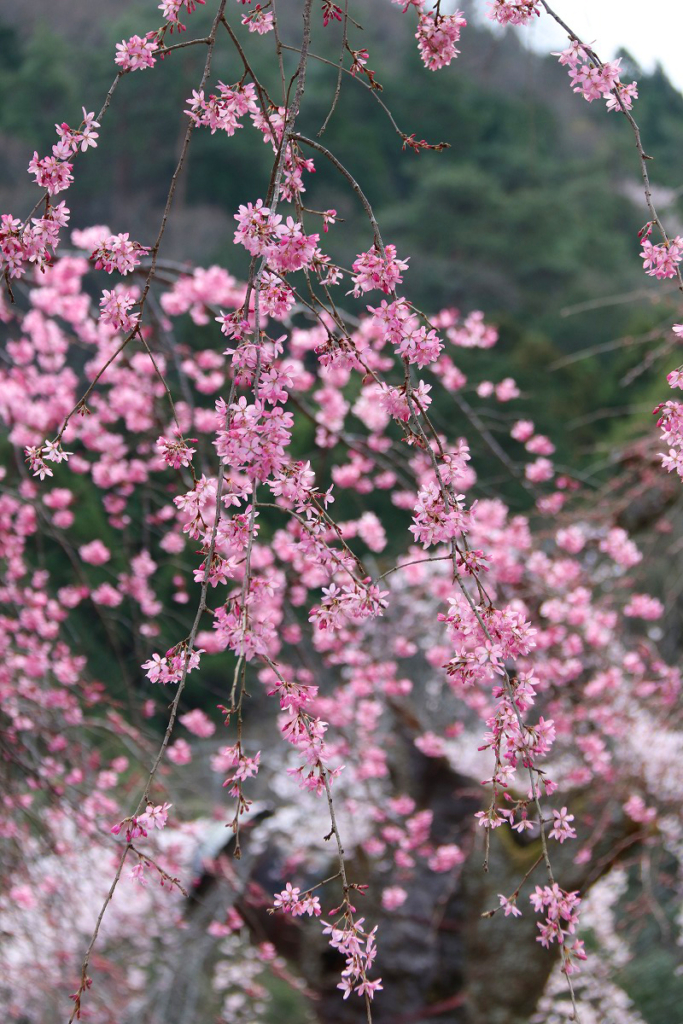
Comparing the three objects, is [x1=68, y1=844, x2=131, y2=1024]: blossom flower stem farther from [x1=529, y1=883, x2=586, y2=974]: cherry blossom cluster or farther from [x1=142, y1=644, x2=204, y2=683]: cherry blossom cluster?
[x1=529, y1=883, x2=586, y2=974]: cherry blossom cluster

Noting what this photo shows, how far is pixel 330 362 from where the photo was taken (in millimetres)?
1104

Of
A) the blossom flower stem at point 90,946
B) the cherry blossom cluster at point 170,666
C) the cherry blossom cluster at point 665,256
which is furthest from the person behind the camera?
the cherry blossom cluster at point 665,256

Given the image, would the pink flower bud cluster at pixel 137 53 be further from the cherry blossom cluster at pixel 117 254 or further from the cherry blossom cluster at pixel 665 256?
the cherry blossom cluster at pixel 665 256

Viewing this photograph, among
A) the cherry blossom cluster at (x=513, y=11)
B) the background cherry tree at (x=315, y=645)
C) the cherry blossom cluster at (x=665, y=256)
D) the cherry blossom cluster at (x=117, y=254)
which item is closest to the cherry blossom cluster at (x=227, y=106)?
the background cherry tree at (x=315, y=645)

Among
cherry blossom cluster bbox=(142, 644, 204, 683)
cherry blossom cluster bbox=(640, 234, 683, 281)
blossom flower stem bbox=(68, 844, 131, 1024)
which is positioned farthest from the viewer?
cherry blossom cluster bbox=(640, 234, 683, 281)

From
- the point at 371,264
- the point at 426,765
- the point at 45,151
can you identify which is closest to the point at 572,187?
the point at 45,151

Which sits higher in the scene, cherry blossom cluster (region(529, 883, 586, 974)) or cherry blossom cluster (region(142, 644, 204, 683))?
cherry blossom cluster (region(142, 644, 204, 683))

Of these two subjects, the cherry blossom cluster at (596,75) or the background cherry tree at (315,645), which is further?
the cherry blossom cluster at (596,75)

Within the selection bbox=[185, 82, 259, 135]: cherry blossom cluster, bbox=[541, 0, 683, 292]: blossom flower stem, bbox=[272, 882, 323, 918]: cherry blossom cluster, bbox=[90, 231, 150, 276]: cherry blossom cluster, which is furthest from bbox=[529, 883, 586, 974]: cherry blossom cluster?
bbox=[185, 82, 259, 135]: cherry blossom cluster

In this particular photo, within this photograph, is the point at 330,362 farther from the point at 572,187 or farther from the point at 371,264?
the point at 572,187

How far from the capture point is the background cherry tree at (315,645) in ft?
3.36

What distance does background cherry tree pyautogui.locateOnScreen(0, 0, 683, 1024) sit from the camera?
1.02 metres

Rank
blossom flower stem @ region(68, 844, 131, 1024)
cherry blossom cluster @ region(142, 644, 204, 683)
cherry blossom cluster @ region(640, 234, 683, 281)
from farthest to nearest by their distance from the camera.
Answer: cherry blossom cluster @ region(640, 234, 683, 281), cherry blossom cluster @ region(142, 644, 204, 683), blossom flower stem @ region(68, 844, 131, 1024)

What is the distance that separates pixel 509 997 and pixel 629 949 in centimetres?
81
